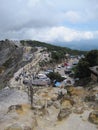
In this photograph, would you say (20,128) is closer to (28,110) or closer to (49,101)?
(28,110)

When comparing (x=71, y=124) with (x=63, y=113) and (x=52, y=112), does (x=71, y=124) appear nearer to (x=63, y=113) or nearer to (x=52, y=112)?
(x=63, y=113)

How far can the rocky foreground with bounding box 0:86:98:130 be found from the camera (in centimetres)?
4317

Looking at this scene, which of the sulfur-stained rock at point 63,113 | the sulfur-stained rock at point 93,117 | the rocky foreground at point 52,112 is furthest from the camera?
the sulfur-stained rock at point 63,113

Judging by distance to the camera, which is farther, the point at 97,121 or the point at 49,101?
the point at 49,101

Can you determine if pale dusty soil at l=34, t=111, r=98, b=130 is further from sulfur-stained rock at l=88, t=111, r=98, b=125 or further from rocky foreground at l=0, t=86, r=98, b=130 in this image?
sulfur-stained rock at l=88, t=111, r=98, b=125

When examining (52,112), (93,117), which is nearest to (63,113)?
(52,112)

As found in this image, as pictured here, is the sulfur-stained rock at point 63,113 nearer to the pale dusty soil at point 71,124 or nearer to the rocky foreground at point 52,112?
the rocky foreground at point 52,112

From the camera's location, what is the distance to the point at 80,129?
42.9m

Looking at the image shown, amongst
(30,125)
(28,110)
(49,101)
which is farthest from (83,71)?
(30,125)

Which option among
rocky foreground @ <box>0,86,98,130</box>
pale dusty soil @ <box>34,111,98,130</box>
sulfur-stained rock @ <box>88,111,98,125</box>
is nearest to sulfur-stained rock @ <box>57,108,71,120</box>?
rocky foreground @ <box>0,86,98,130</box>

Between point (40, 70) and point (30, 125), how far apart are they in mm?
69800

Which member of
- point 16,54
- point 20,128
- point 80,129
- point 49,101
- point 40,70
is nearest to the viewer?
point 20,128

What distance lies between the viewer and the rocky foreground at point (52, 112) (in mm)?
43166

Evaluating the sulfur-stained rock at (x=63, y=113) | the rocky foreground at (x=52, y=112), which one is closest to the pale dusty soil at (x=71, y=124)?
the rocky foreground at (x=52, y=112)
